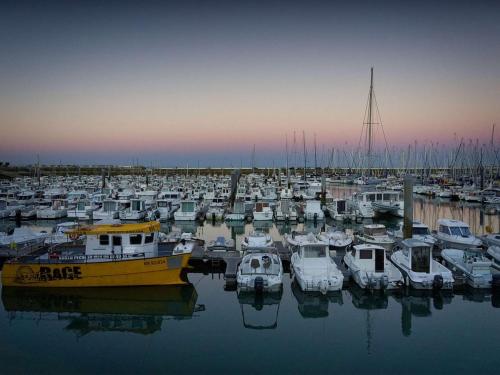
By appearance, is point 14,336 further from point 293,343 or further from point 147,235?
point 293,343

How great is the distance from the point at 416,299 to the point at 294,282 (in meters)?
5.38

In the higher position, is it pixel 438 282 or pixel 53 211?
pixel 53 211

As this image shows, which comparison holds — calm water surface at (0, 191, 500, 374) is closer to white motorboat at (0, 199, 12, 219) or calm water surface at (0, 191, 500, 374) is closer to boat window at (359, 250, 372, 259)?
boat window at (359, 250, 372, 259)

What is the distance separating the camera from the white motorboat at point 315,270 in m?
16.6

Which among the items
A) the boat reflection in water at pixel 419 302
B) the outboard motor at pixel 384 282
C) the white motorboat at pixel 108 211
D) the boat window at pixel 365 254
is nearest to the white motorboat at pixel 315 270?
the boat window at pixel 365 254

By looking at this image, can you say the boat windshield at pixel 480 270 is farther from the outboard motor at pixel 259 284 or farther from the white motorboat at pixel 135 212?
the white motorboat at pixel 135 212

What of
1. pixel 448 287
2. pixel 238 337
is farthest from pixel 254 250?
pixel 448 287

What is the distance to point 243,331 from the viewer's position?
1407 centimetres

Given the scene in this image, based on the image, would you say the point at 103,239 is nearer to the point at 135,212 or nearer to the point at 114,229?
the point at 114,229

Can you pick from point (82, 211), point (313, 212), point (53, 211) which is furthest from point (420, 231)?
point (53, 211)

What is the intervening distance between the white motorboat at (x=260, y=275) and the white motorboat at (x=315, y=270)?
39.5 inches

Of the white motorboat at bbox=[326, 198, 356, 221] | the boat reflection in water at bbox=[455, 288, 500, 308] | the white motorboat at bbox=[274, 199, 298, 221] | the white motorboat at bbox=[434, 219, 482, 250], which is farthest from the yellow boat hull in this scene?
the white motorboat at bbox=[326, 198, 356, 221]

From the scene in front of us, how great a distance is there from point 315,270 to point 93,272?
989 cm

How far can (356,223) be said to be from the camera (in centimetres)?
3759
